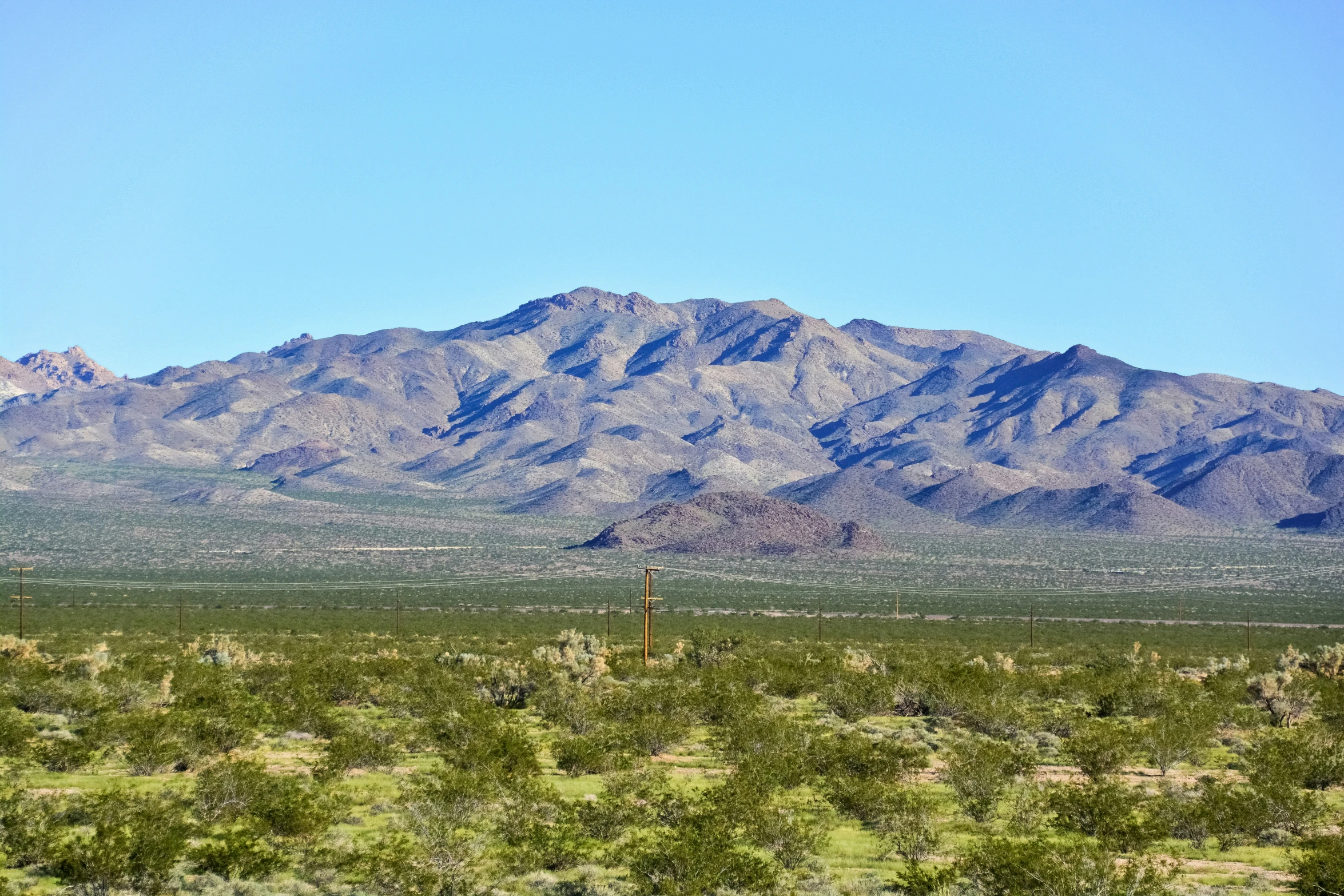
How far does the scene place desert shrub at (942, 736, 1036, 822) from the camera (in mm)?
21828

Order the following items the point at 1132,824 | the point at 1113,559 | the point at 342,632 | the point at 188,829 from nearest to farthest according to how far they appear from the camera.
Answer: the point at 188,829 < the point at 1132,824 < the point at 342,632 < the point at 1113,559

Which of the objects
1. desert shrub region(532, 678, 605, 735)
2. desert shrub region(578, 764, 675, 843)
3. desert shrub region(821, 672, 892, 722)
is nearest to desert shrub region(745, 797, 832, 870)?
desert shrub region(578, 764, 675, 843)

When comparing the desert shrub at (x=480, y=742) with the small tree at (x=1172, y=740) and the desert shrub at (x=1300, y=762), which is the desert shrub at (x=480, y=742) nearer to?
the small tree at (x=1172, y=740)

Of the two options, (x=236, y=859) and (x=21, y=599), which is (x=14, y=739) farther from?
(x=21, y=599)

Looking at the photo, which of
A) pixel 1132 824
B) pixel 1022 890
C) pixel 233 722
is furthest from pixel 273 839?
pixel 1132 824

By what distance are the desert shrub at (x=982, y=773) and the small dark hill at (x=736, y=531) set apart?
4365 inches

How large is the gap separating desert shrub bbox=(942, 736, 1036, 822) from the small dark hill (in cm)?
11088

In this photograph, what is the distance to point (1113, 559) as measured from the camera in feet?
449

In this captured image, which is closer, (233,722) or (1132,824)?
(1132,824)

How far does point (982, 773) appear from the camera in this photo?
73.7ft

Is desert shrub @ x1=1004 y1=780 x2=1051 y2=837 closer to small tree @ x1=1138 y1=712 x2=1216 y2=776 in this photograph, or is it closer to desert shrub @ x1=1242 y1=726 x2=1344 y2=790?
desert shrub @ x1=1242 y1=726 x2=1344 y2=790

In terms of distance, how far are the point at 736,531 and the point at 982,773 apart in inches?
4728

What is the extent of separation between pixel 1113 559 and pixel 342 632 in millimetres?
96412

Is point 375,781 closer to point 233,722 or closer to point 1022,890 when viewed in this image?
point 233,722
